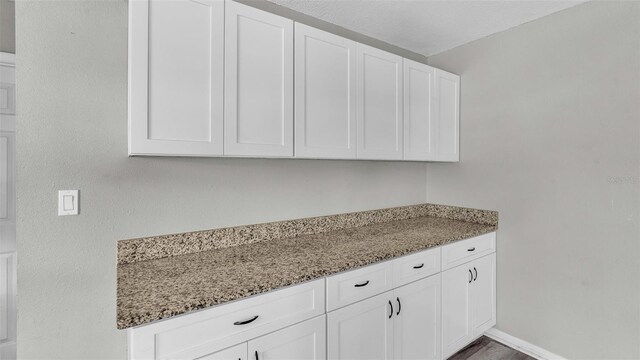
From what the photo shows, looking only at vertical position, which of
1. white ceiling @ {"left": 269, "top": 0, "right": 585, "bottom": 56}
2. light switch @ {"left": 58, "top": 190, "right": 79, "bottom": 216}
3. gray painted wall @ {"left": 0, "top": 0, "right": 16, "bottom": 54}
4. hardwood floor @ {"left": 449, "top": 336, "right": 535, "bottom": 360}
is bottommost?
hardwood floor @ {"left": 449, "top": 336, "right": 535, "bottom": 360}

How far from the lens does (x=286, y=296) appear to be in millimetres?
1295

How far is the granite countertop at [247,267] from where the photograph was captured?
1072mm

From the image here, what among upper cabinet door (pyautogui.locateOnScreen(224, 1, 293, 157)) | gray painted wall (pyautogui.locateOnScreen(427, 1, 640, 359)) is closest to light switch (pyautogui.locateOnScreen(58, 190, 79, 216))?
upper cabinet door (pyautogui.locateOnScreen(224, 1, 293, 157))

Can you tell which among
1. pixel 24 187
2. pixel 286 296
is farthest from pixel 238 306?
pixel 24 187

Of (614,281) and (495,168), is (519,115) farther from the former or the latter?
(614,281)

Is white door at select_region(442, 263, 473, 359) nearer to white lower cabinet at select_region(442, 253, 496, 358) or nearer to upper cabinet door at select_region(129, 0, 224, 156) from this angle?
white lower cabinet at select_region(442, 253, 496, 358)

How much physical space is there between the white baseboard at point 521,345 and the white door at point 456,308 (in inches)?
14.5

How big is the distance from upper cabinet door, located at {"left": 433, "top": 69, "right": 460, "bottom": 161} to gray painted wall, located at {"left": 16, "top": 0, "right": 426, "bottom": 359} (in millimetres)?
1790

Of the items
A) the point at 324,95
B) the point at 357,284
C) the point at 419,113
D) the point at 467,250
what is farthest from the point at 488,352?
the point at 324,95

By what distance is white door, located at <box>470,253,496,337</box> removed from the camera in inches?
87.1

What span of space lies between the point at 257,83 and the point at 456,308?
6.22 feet

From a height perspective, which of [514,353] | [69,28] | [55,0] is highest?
[55,0]

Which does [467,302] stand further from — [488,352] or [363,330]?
[363,330]

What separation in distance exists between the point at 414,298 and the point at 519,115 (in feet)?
5.06
